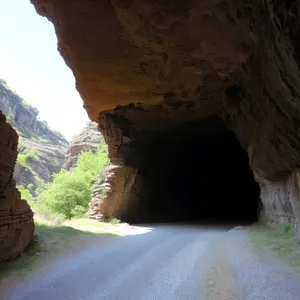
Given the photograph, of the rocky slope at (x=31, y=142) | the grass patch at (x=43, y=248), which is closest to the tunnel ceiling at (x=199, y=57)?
the grass patch at (x=43, y=248)

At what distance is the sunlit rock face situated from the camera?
16.8 feet

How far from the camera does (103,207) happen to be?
13.4 meters

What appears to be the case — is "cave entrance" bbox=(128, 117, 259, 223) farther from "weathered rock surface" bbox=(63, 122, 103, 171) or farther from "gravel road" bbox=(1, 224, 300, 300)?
"weathered rock surface" bbox=(63, 122, 103, 171)

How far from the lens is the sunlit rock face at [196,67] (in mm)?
5109

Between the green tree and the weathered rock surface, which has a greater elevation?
the weathered rock surface

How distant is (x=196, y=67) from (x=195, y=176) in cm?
1662

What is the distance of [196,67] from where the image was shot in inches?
346

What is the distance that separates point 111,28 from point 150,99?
14.8 ft

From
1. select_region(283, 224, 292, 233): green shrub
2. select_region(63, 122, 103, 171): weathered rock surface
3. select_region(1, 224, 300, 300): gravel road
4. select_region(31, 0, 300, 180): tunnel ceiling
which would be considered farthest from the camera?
select_region(63, 122, 103, 171): weathered rock surface

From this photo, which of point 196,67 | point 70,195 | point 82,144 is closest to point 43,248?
point 196,67

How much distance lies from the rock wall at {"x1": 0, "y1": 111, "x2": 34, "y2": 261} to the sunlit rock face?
384cm

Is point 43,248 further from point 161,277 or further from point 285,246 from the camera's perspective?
point 285,246

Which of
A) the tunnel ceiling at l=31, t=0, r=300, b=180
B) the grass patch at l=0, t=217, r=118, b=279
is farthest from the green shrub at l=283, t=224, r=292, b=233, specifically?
the grass patch at l=0, t=217, r=118, b=279

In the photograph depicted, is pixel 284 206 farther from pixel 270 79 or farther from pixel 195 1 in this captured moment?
pixel 195 1
